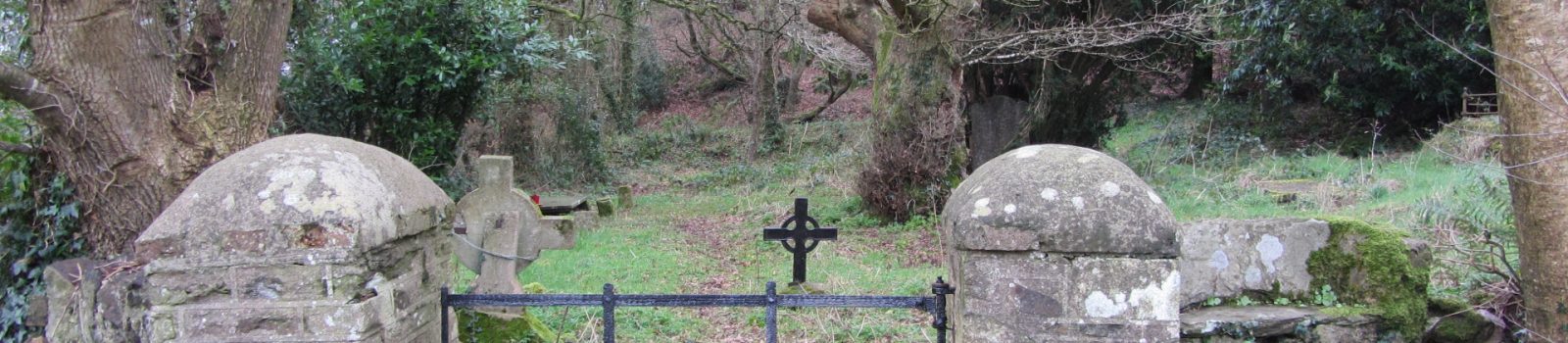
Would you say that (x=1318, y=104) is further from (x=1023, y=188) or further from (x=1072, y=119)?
(x=1023, y=188)

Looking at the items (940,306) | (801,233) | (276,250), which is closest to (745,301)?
(940,306)

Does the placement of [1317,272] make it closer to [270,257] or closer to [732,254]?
[270,257]

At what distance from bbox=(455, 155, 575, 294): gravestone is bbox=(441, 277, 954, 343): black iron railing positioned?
2158 mm

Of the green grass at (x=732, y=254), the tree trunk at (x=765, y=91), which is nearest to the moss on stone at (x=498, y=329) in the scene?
the green grass at (x=732, y=254)

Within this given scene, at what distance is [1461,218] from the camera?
5.63 m

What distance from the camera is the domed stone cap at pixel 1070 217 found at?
9.95 ft

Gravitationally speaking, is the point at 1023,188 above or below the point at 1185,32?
below

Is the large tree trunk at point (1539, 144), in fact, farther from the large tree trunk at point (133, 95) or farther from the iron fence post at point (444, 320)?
the large tree trunk at point (133, 95)

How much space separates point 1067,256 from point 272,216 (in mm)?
2459

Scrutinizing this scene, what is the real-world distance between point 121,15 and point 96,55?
21 cm

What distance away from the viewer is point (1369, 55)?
492 inches

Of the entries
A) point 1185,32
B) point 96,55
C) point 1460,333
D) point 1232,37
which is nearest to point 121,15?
point 96,55

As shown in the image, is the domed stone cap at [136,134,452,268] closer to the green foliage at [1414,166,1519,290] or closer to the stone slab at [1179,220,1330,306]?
the stone slab at [1179,220,1330,306]

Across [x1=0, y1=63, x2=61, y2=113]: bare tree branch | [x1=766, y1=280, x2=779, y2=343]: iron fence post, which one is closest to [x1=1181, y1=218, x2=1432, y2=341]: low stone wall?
[x1=766, y1=280, x2=779, y2=343]: iron fence post
